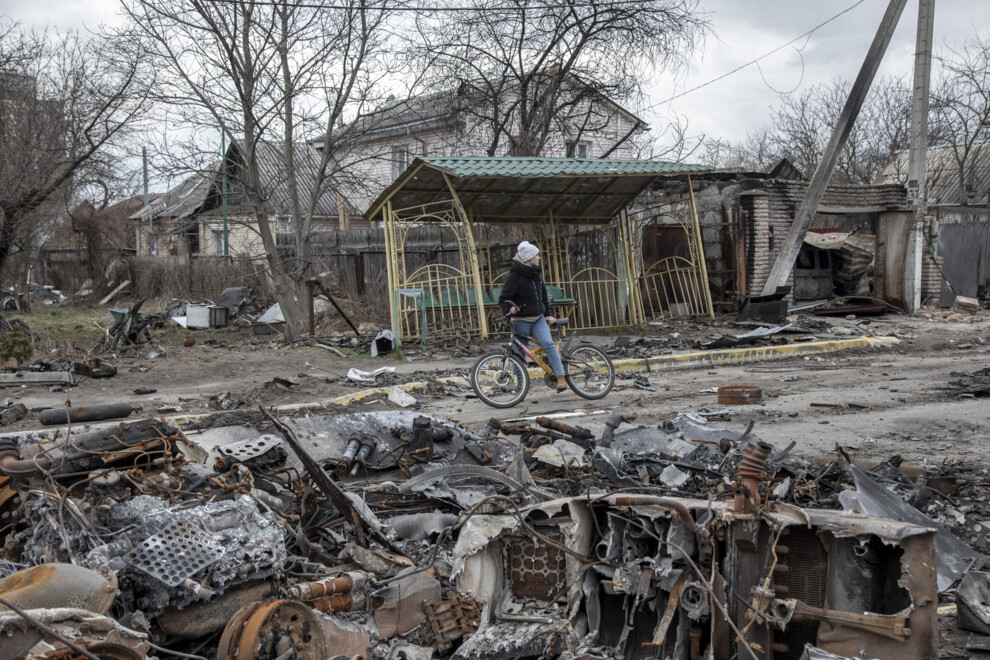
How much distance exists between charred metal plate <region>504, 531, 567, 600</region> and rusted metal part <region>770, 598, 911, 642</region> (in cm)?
98

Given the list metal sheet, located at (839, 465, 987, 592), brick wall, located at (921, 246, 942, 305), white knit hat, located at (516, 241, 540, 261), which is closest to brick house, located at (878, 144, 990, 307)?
brick wall, located at (921, 246, 942, 305)

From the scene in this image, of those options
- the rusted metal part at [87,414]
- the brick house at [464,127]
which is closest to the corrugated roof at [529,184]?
the brick house at [464,127]

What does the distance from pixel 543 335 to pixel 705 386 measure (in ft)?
8.26

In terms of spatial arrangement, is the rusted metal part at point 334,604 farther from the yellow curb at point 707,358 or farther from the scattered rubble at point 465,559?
the yellow curb at point 707,358

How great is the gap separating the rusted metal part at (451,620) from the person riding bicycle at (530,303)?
19.4ft

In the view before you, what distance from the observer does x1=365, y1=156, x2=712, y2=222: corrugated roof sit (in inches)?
539

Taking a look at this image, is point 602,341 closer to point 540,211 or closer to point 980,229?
point 540,211

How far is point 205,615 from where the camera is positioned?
3.61m

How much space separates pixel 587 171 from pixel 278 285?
6.91m

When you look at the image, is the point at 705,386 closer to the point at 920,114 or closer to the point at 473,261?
the point at 473,261

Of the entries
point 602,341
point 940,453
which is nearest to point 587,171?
point 602,341

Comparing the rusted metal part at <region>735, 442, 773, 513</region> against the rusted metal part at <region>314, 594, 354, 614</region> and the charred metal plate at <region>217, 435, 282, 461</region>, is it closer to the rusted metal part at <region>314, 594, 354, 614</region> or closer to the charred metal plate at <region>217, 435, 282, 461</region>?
the rusted metal part at <region>314, 594, 354, 614</region>

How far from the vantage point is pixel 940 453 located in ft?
21.5

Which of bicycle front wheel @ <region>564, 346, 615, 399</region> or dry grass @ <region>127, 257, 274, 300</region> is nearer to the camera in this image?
bicycle front wheel @ <region>564, 346, 615, 399</region>
